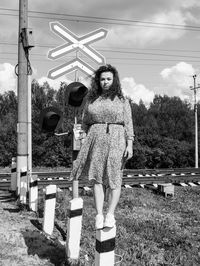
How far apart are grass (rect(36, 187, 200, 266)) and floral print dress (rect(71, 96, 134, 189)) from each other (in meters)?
1.10

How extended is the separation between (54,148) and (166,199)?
47.4 ft

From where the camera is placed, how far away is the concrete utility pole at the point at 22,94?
26.3ft

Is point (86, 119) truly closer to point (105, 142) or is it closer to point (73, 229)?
point (105, 142)

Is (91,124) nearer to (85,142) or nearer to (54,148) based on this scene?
(85,142)

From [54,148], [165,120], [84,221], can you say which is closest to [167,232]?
[84,221]

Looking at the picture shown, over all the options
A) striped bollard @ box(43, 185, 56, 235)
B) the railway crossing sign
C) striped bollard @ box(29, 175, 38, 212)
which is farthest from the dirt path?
the railway crossing sign

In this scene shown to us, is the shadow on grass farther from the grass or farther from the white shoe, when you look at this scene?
the white shoe

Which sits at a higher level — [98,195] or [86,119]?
[86,119]

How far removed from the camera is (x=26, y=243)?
463 cm

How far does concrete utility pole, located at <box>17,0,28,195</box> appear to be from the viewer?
26.3 ft

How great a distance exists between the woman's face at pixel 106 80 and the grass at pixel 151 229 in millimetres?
1969

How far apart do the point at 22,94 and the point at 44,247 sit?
454cm

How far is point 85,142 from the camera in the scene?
12.5 feet

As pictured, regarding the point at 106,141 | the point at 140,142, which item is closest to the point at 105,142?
the point at 106,141
